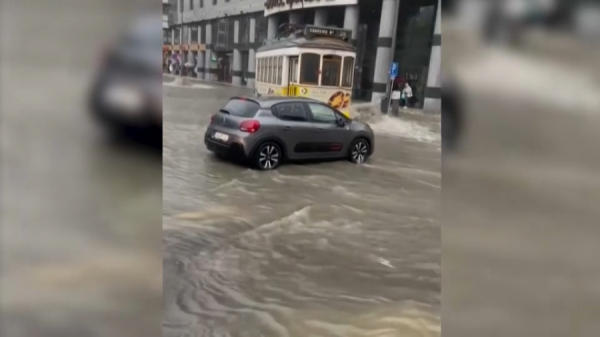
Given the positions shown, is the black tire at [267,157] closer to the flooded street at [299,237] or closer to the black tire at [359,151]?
the flooded street at [299,237]

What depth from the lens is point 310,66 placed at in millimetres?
1351

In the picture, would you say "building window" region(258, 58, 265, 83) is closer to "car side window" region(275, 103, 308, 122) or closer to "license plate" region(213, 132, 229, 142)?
"car side window" region(275, 103, 308, 122)

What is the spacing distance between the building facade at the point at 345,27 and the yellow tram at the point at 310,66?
3 centimetres

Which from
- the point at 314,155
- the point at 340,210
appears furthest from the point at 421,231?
the point at 314,155

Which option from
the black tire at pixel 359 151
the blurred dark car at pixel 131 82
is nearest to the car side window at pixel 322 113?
the black tire at pixel 359 151

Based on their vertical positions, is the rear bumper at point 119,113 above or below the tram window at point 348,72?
below

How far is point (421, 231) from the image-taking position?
4.62 feet

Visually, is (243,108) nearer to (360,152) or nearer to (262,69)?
(262,69)

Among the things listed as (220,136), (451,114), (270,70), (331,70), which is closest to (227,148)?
(220,136)

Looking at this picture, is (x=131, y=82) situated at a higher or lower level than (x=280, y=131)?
higher

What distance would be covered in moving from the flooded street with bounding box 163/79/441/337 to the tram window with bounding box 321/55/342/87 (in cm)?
18

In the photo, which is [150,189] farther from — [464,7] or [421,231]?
[464,7]

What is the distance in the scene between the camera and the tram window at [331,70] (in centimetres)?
134

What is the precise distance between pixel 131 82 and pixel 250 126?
344 mm
